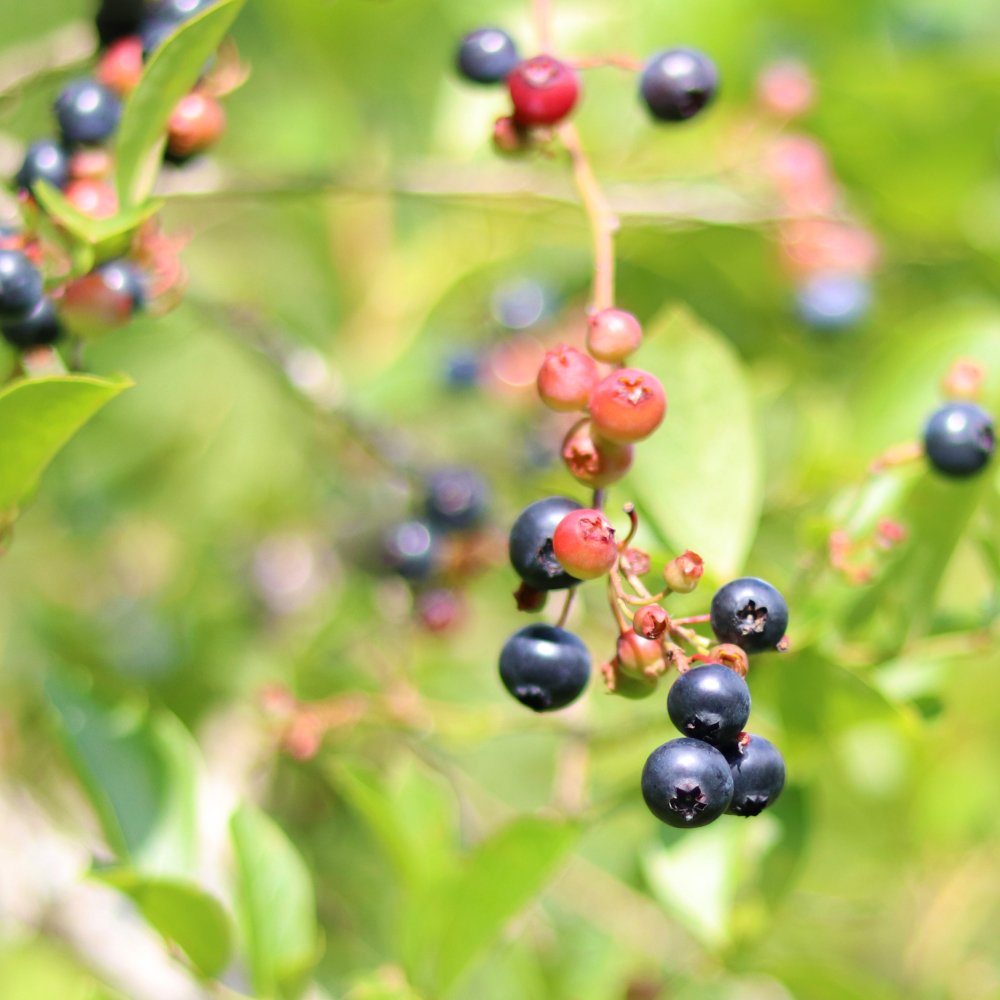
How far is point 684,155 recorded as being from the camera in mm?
2273

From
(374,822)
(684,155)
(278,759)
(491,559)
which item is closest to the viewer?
(374,822)

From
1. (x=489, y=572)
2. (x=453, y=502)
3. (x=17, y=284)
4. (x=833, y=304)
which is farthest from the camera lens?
(x=833, y=304)

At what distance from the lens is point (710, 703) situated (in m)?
0.87

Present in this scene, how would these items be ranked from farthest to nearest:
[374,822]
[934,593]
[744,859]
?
[744,859] < [374,822] < [934,593]

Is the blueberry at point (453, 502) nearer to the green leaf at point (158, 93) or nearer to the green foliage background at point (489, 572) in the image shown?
the green foliage background at point (489, 572)

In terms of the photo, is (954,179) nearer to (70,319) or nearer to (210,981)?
(70,319)

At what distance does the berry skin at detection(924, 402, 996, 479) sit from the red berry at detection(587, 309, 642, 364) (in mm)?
386

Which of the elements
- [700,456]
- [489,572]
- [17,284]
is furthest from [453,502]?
[17,284]

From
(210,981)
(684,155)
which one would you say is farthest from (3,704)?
(684,155)

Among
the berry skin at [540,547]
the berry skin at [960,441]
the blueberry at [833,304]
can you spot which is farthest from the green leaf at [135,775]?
the blueberry at [833,304]

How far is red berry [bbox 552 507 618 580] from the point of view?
0.93 m

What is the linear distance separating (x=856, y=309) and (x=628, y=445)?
51.0 inches

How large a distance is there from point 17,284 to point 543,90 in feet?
1.65

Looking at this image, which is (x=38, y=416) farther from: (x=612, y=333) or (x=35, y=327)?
(x=612, y=333)
